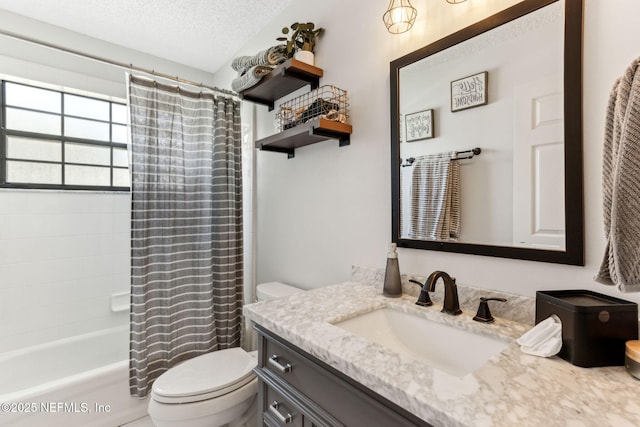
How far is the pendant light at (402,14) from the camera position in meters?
1.22

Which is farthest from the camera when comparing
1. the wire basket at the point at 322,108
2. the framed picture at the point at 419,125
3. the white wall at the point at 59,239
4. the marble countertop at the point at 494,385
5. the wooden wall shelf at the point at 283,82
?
the white wall at the point at 59,239

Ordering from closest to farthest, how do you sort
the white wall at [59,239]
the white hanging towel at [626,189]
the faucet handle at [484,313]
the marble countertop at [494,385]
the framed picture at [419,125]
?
1. the marble countertop at [494,385]
2. the white hanging towel at [626,189]
3. the faucet handle at [484,313]
4. the framed picture at [419,125]
5. the white wall at [59,239]

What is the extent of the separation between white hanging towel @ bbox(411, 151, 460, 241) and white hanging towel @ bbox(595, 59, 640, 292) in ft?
1.56

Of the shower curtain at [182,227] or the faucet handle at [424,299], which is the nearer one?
the faucet handle at [424,299]

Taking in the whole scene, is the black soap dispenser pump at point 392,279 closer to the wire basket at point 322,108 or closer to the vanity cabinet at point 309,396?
the vanity cabinet at point 309,396

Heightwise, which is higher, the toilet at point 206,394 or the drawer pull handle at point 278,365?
the drawer pull handle at point 278,365

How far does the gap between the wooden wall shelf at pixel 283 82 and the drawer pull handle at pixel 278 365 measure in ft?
4.51

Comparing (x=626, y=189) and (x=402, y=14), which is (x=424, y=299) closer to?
(x=626, y=189)

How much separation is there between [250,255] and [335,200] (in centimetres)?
100

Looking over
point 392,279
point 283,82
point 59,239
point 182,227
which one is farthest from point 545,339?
point 59,239

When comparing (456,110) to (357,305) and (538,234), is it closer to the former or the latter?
(538,234)

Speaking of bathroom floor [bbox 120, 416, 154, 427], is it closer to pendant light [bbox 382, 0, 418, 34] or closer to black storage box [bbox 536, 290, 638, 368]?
black storage box [bbox 536, 290, 638, 368]

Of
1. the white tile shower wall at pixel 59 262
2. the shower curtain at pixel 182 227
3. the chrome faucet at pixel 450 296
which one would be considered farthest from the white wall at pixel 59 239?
the chrome faucet at pixel 450 296

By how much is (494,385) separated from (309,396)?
50 cm
